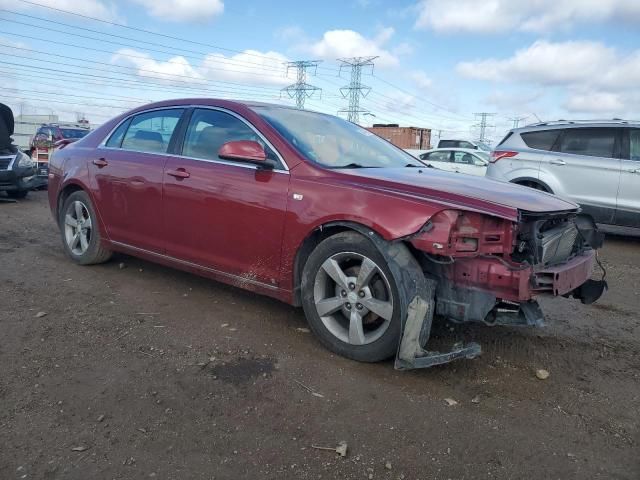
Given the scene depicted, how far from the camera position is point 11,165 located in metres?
9.91

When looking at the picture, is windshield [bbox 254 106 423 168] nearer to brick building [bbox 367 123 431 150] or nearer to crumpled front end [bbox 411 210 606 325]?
crumpled front end [bbox 411 210 606 325]

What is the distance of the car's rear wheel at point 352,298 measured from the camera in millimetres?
3148

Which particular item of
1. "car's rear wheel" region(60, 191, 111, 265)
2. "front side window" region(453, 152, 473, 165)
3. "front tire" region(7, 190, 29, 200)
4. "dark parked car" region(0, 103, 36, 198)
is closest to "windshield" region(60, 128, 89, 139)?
"front tire" region(7, 190, 29, 200)

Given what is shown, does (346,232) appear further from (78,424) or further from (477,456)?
(78,424)

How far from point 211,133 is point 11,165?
24.9 ft

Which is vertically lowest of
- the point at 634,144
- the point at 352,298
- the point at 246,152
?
the point at 352,298

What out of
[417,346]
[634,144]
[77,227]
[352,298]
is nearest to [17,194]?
[77,227]

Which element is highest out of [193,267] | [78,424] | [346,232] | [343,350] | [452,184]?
[452,184]

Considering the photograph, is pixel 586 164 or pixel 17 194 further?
pixel 17 194

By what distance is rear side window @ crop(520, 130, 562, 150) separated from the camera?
8.12 meters

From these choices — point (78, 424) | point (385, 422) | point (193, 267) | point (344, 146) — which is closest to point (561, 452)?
point (385, 422)

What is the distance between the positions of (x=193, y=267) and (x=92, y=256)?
5.21 ft

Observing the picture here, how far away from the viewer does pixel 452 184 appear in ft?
11.4

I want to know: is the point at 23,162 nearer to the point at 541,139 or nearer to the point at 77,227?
the point at 77,227
